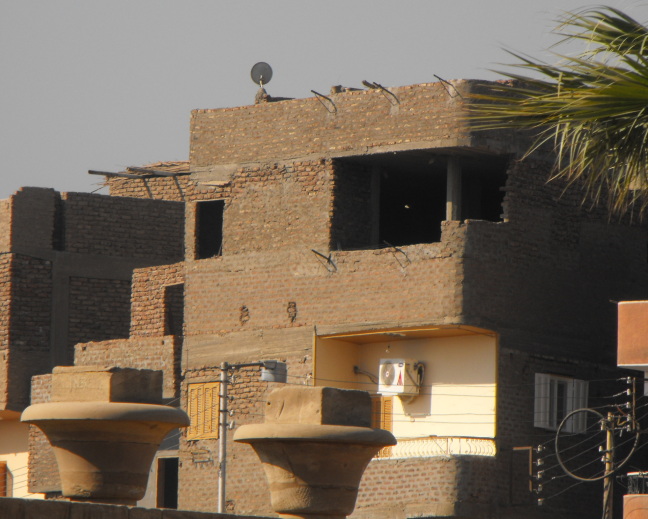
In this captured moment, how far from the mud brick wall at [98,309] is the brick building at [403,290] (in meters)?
3.01

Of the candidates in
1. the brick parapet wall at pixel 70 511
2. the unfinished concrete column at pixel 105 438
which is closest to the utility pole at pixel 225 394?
the unfinished concrete column at pixel 105 438

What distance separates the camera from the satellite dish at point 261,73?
30203 mm

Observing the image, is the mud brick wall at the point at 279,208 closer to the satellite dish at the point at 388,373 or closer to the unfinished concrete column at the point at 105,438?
the satellite dish at the point at 388,373

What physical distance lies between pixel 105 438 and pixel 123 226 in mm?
20695

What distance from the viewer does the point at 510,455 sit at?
2570 centimetres

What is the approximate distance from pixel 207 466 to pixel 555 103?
18463mm

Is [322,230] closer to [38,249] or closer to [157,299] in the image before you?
[157,299]

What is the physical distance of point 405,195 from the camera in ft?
95.5

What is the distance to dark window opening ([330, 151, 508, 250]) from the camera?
26828 millimetres

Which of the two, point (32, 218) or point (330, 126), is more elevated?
point (330, 126)

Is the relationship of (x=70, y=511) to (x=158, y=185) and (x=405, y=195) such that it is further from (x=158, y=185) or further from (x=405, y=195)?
(x=158, y=185)

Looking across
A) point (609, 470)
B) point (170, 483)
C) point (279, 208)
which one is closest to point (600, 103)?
point (609, 470)

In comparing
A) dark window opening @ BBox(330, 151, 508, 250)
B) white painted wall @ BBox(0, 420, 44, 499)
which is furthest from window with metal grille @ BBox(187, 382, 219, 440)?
white painted wall @ BBox(0, 420, 44, 499)

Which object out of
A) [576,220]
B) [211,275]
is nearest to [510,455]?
[576,220]
